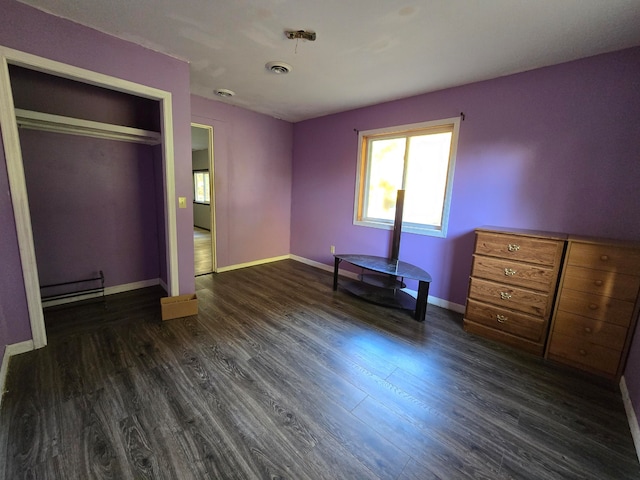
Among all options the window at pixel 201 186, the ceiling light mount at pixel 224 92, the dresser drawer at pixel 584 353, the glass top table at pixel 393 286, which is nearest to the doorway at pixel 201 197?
the window at pixel 201 186

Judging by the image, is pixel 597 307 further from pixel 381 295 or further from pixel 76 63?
pixel 76 63

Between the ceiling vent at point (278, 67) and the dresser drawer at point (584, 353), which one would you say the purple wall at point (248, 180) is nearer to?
the ceiling vent at point (278, 67)

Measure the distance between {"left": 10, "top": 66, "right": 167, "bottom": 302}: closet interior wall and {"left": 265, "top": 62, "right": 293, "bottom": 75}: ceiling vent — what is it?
4.75ft

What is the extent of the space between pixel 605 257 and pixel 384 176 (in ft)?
7.90

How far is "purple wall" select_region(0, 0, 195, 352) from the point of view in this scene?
1.79m

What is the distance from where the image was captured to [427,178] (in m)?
3.28

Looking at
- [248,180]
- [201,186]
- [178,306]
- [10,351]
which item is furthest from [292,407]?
[201,186]

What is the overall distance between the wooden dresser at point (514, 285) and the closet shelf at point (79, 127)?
3493 millimetres

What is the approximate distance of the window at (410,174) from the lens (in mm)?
3092

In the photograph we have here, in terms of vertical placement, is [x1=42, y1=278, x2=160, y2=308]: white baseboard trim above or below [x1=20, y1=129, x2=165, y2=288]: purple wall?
below

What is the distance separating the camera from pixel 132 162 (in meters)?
3.09

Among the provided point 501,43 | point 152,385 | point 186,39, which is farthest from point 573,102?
point 152,385

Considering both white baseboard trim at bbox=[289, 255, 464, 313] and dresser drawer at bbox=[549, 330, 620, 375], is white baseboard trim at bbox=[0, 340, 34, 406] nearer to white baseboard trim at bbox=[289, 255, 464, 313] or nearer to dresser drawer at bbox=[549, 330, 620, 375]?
white baseboard trim at bbox=[289, 255, 464, 313]

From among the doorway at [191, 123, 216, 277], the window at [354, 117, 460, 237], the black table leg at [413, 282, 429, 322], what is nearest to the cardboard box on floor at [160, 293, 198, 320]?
the doorway at [191, 123, 216, 277]
